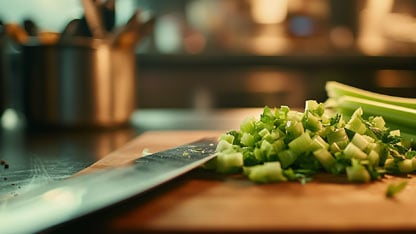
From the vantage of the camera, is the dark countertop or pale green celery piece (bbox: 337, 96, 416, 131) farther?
pale green celery piece (bbox: 337, 96, 416, 131)

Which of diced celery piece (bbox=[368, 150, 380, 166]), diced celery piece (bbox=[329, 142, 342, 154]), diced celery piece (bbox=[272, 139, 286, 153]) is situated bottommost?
diced celery piece (bbox=[368, 150, 380, 166])

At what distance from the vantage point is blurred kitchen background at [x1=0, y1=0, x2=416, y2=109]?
10.4 ft

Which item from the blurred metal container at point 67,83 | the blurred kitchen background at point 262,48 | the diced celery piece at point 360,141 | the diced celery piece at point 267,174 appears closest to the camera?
the diced celery piece at point 267,174

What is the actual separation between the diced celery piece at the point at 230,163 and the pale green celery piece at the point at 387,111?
16.8 inches

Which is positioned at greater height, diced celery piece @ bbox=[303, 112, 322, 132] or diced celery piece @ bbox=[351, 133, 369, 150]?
diced celery piece @ bbox=[303, 112, 322, 132]

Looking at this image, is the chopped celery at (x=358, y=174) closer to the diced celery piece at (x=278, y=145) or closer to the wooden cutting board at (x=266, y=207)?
the wooden cutting board at (x=266, y=207)

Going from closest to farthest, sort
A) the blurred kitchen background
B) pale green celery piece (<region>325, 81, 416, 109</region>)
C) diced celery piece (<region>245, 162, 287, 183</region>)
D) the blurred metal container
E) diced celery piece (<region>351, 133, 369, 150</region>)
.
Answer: diced celery piece (<region>245, 162, 287, 183</region>) → diced celery piece (<region>351, 133, 369, 150</region>) → pale green celery piece (<region>325, 81, 416, 109</region>) → the blurred metal container → the blurred kitchen background

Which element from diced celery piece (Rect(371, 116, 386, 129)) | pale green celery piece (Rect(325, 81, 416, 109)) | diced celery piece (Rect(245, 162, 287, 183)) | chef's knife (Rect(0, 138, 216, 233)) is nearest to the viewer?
chef's knife (Rect(0, 138, 216, 233))

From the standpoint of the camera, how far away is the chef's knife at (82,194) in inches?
22.7

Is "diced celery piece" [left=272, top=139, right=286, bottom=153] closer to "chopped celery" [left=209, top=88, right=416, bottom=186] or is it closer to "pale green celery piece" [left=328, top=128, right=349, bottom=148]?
"chopped celery" [left=209, top=88, right=416, bottom=186]

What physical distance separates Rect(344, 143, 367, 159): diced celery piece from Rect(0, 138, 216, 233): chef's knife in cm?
24

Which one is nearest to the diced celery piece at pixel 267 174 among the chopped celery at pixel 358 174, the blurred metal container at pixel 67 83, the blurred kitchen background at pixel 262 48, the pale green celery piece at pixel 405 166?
the chopped celery at pixel 358 174

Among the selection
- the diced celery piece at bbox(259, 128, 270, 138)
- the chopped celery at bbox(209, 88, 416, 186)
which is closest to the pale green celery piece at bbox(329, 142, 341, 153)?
the chopped celery at bbox(209, 88, 416, 186)

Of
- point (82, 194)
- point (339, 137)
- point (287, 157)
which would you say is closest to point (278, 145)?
point (287, 157)
